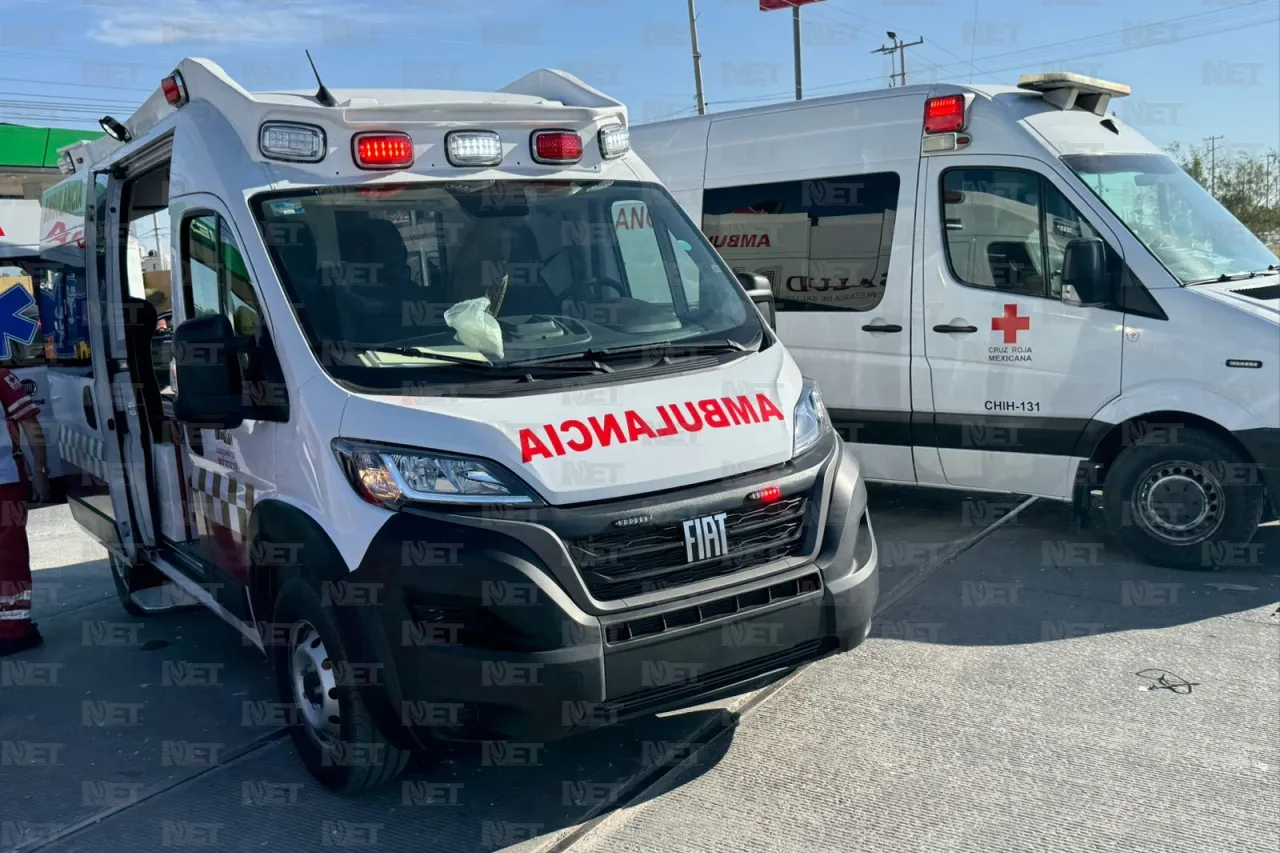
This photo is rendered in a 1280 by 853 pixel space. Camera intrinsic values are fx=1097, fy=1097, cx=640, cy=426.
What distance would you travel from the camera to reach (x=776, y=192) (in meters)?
7.14

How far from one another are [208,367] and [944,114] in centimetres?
443

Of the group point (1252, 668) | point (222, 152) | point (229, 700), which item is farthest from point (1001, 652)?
point (222, 152)

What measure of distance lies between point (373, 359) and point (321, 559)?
0.67m

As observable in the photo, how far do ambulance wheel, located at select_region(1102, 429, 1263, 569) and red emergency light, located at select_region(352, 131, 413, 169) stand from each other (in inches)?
161

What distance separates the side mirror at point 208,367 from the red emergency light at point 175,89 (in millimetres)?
1277

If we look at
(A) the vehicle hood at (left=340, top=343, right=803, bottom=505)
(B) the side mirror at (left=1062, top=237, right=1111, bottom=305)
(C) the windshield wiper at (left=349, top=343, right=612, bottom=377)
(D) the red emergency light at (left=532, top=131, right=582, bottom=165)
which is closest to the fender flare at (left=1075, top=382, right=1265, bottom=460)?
(B) the side mirror at (left=1062, top=237, right=1111, bottom=305)

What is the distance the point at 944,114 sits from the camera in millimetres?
6305

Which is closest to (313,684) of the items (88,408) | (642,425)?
(642,425)

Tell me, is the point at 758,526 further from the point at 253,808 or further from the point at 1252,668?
the point at 1252,668

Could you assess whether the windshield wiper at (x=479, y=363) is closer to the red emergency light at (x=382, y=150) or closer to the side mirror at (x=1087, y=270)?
the red emergency light at (x=382, y=150)

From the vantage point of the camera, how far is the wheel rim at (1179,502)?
5.72 meters

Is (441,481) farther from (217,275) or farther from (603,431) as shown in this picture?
(217,275)

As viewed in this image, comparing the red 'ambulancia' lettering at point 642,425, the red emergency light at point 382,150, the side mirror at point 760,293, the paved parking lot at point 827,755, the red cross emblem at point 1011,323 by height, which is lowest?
the paved parking lot at point 827,755

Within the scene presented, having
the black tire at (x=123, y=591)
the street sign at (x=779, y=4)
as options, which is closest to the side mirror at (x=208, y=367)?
the black tire at (x=123, y=591)
